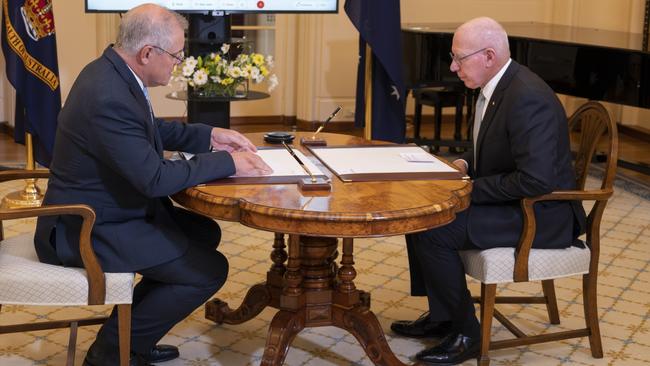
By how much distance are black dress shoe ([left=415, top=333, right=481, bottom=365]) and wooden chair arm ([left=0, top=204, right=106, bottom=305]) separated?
1303 mm

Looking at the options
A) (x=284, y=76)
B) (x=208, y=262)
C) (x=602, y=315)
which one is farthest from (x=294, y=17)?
(x=208, y=262)

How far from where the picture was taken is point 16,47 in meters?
5.83

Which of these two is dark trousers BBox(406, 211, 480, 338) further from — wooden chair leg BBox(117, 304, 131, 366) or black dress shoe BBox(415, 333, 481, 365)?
wooden chair leg BBox(117, 304, 131, 366)

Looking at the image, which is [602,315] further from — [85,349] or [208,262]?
[85,349]

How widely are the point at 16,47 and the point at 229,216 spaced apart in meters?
3.16

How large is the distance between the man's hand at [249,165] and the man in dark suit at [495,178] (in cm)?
69

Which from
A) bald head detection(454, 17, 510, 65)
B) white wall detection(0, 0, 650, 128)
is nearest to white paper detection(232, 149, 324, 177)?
bald head detection(454, 17, 510, 65)

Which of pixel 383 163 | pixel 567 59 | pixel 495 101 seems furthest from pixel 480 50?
pixel 567 59

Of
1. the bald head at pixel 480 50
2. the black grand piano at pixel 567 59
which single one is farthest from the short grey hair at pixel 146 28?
the black grand piano at pixel 567 59

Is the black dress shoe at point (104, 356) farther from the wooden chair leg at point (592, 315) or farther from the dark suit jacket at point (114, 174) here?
the wooden chair leg at point (592, 315)

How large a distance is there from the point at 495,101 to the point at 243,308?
52.4 inches

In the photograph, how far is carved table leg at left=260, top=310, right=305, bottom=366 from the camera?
3543mm

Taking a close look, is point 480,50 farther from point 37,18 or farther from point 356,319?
point 37,18

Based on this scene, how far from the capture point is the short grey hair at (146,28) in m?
3.35
